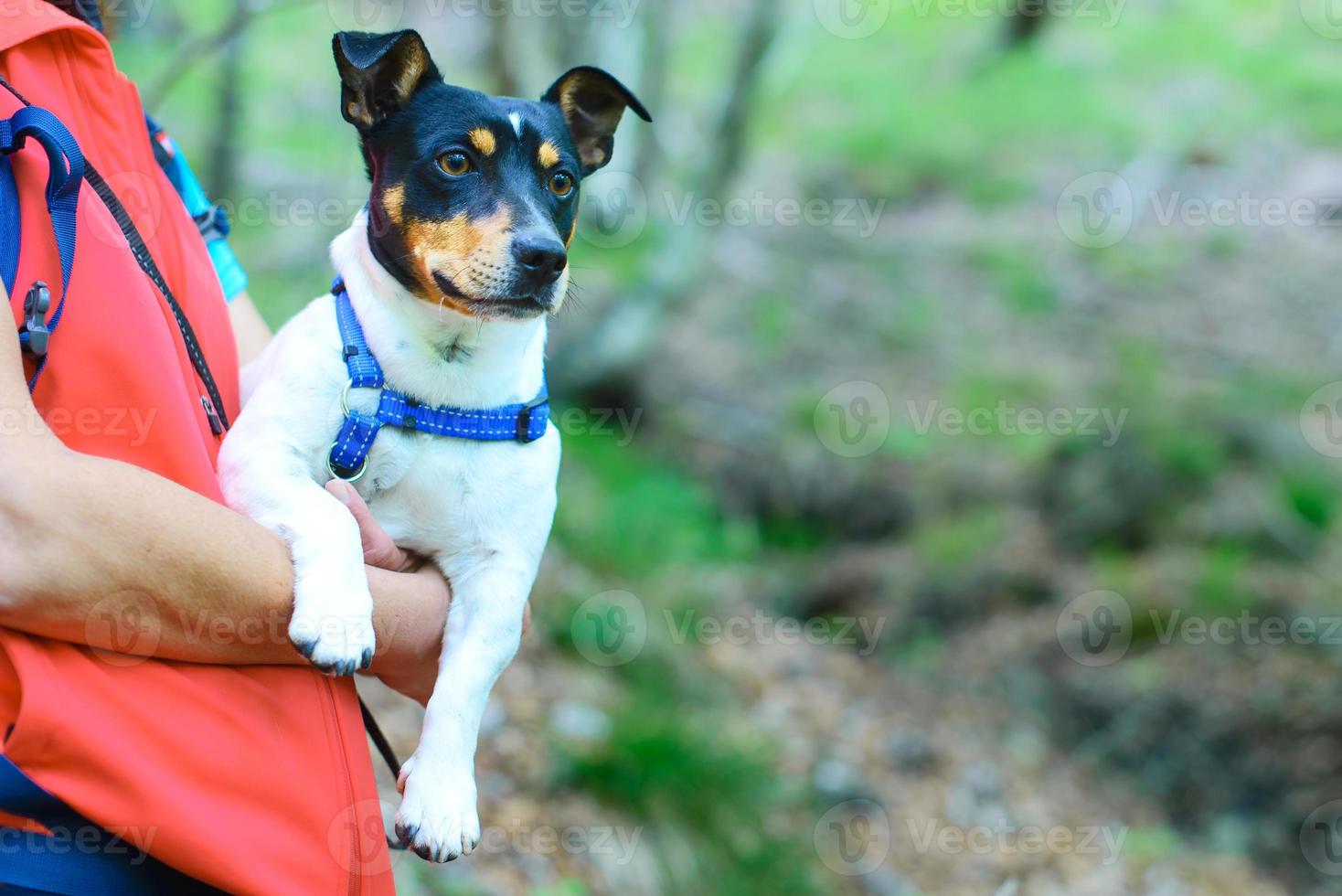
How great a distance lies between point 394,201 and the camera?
224 cm

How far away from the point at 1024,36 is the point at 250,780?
44.3ft

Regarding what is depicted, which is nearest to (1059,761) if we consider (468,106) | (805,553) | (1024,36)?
(805,553)

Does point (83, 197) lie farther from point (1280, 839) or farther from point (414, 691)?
point (1280, 839)

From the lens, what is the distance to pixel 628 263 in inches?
346

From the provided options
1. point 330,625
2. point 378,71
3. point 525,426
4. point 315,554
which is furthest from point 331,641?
point 378,71

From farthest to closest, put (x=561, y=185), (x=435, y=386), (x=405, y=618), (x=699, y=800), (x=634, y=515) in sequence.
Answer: (x=634, y=515) < (x=699, y=800) < (x=561, y=185) < (x=435, y=386) < (x=405, y=618)

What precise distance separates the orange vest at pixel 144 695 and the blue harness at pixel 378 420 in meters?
0.33

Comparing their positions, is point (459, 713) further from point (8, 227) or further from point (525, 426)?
point (8, 227)

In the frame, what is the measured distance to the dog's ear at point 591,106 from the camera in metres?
2.59

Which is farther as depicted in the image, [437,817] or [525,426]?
[525,426]

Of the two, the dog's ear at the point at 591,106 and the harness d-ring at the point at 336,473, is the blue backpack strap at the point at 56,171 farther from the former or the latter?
the dog's ear at the point at 591,106

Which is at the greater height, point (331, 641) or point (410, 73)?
point (410, 73)

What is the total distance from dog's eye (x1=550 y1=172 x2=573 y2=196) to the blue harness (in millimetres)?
562

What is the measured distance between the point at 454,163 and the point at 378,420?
593 mm
